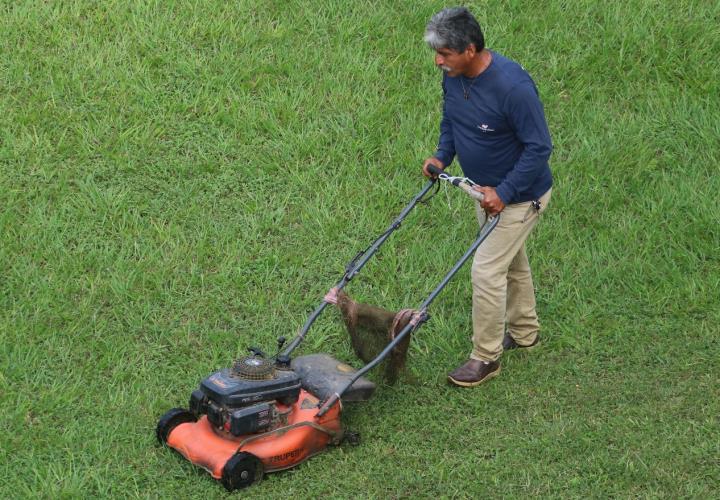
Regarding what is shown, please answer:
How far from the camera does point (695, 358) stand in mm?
6203

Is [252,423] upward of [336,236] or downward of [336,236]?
upward

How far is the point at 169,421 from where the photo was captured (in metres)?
5.51

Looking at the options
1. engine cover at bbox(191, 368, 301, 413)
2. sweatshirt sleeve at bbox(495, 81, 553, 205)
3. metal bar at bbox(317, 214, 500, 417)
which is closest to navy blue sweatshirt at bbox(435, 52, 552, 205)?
sweatshirt sleeve at bbox(495, 81, 553, 205)

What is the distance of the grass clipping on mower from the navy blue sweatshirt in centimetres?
82

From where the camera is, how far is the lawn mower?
17.2 ft

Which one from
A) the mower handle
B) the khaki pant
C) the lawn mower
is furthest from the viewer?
the khaki pant

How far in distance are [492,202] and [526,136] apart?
35 cm

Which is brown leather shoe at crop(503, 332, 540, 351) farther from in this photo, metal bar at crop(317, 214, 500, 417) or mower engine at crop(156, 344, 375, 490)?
mower engine at crop(156, 344, 375, 490)

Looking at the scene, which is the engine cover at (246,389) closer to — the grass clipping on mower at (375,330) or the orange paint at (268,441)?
the orange paint at (268,441)

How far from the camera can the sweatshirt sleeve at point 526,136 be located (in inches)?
209

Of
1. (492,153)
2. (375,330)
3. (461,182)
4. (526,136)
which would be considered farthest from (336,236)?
(526,136)

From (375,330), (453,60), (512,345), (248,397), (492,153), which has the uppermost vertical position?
(453,60)

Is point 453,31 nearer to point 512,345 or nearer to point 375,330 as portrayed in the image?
point 375,330

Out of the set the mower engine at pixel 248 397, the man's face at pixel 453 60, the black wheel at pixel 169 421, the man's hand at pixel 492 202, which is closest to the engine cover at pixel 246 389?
the mower engine at pixel 248 397
